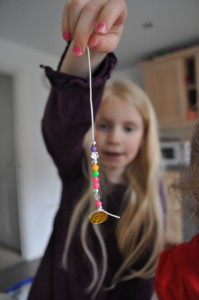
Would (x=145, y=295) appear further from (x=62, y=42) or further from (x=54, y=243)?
(x=62, y=42)

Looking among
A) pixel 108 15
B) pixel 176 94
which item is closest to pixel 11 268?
pixel 108 15

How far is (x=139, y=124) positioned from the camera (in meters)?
0.52

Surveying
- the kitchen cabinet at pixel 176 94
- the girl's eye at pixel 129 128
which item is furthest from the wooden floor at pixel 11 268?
the kitchen cabinet at pixel 176 94

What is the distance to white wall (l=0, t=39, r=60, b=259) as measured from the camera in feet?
0.99

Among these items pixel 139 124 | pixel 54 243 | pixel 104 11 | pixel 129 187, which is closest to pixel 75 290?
pixel 54 243

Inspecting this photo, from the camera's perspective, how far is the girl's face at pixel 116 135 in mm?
441

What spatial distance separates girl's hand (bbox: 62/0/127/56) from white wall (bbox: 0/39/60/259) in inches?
3.2

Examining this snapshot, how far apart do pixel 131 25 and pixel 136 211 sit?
1.06ft

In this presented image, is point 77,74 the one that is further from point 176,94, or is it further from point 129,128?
point 176,94

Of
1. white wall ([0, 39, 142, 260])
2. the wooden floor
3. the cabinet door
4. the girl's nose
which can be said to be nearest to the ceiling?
white wall ([0, 39, 142, 260])

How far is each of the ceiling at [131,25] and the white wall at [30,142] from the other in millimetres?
16

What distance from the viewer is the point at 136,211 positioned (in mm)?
503

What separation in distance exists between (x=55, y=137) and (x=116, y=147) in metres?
0.11

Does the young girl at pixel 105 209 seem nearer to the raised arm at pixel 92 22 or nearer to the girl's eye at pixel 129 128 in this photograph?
the girl's eye at pixel 129 128
